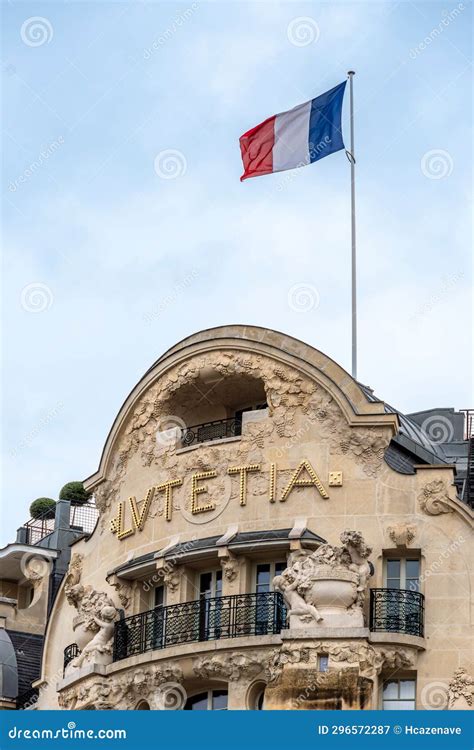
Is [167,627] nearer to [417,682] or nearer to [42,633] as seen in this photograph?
[417,682]

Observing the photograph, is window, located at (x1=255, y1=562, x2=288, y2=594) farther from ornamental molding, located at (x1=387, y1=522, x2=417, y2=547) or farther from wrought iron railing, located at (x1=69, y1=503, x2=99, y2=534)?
wrought iron railing, located at (x1=69, y1=503, x2=99, y2=534)

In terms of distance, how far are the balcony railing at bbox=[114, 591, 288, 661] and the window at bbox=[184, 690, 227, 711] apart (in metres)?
1.20

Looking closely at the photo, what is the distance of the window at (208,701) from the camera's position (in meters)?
43.8

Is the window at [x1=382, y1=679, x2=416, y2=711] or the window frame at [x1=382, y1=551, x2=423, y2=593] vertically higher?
the window frame at [x1=382, y1=551, x2=423, y2=593]

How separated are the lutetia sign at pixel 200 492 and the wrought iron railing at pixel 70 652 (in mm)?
2587

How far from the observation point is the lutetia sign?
4400cm

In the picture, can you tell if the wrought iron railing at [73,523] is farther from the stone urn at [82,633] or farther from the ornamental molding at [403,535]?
the ornamental molding at [403,535]

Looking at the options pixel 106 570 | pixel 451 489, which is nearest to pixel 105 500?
pixel 106 570

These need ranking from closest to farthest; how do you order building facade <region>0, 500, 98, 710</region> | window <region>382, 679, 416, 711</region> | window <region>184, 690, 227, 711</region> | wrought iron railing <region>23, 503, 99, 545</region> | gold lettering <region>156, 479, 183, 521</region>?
window <region>382, 679, 416, 711</region> → window <region>184, 690, 227, 711</region> → gold lettering <region>156, 479, 183, 521</region> → building facade <region>0, 500, 98, 710</region> → wrought iron railing <region>23, 503, 99, 545</region>

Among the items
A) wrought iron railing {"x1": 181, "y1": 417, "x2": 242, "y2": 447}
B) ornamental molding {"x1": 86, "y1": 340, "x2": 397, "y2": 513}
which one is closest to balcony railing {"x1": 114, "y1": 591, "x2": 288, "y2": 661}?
ornamental molding {"x1": 86, "y1": 340, "x2": 397, "y2": 513}

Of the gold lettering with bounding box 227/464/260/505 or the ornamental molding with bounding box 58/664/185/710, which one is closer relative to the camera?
the ornamental molding with bounding box 58/664/185/710

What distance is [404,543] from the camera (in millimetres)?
42781

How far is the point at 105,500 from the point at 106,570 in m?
1.67

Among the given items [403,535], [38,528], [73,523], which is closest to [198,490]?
[403,535]
